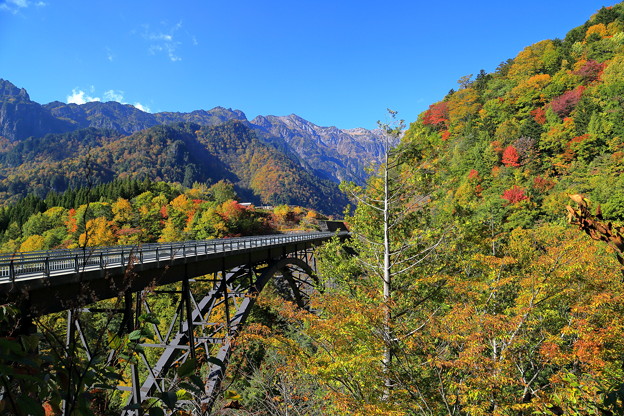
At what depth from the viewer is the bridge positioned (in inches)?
71.9

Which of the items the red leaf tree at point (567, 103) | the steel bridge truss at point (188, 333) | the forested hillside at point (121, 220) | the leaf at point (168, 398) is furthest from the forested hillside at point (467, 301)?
the forested hillside at point (121, 220)

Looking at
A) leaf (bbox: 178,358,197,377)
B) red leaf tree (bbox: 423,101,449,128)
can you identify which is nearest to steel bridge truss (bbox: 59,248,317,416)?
leaf (bbox: 178,358,197,377)

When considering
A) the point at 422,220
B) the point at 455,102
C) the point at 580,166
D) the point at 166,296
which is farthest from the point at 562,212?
the point at 455,102

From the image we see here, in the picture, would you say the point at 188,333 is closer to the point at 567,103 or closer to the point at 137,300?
the point at 137,300

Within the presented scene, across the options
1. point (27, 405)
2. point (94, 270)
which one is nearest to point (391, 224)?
point (94, 270)

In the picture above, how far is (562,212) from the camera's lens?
30203mm

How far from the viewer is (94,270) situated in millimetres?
8805

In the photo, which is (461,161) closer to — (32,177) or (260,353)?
(260,353)

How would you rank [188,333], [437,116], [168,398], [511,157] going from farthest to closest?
[437,116]
[511,157]
[188,333]
[168,398]

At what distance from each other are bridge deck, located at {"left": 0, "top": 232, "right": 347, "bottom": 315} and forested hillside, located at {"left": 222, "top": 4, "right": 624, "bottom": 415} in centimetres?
361

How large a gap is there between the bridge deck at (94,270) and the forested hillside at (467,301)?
3.61m

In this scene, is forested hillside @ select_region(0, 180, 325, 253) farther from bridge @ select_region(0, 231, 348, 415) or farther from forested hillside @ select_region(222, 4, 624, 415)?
forested hillside @ select_region(222, 4, 624, 415)

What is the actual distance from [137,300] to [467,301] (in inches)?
620

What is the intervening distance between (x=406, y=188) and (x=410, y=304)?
5.47 m
